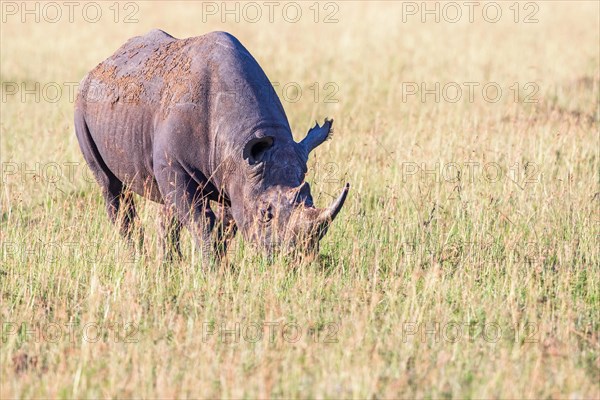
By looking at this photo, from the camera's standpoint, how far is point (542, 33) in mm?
21453

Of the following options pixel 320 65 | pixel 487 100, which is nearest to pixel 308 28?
pixel 320 65

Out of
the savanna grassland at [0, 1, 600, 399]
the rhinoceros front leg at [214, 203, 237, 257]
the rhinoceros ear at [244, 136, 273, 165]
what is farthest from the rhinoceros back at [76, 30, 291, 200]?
the savanna grassland at [0, 1, 600, 399]

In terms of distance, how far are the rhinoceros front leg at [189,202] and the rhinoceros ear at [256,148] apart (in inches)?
25.1

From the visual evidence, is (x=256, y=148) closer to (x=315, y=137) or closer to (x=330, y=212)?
(x=315, y=137)

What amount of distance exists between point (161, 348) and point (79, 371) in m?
0.60

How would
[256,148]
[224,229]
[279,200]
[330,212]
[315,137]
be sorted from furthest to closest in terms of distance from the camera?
[224,229]
[315,137]
[256,148]
[279,200]
[330,212]

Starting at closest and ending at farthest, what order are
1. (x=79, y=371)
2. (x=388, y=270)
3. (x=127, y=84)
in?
1. (x=79, y=371)
2. (x=388, y=270)
3. (x=127, y=84)

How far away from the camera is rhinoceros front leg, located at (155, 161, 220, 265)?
8156 mm

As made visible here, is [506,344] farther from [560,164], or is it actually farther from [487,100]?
[487,100]

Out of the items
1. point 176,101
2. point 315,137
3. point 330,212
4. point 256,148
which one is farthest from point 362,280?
point 176,101

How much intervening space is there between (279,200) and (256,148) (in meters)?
0.51

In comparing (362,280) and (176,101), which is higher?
(176,101)

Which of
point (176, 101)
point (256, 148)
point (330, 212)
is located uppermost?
point (176, 101)

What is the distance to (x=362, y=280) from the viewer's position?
7.63m
